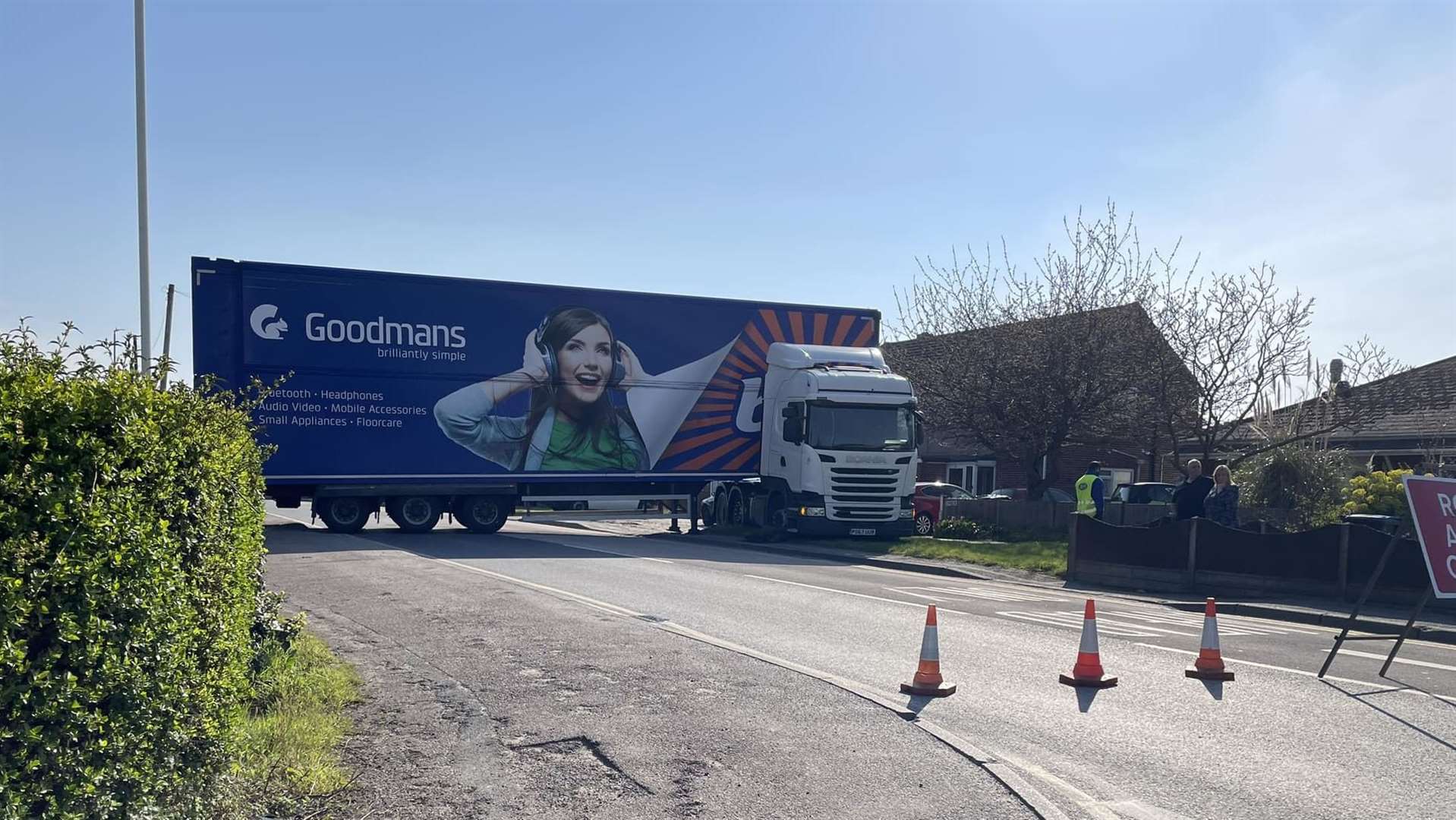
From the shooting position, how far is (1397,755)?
6551mm

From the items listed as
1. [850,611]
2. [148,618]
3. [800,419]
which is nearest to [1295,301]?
[800,419]

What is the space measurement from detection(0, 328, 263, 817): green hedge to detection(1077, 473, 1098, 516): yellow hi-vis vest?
61.7ft

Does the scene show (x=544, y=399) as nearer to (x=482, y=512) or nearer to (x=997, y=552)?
(x=482, y=512)

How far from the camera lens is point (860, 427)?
23.2 metres

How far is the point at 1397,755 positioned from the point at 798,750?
345 cm

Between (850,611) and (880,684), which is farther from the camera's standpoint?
(850,611)

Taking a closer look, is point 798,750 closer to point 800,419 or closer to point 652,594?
point 652,594

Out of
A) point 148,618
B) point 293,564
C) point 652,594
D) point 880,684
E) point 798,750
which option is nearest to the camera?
point 148,618

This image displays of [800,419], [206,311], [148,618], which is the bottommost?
[148,618]

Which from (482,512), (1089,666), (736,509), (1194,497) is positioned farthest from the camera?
(736,509)

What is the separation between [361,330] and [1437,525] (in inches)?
697

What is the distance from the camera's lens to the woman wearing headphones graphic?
2259 centimetres

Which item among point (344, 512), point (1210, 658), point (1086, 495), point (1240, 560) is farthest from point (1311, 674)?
point (344, 512)

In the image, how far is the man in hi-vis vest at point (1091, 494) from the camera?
69.6 ft
